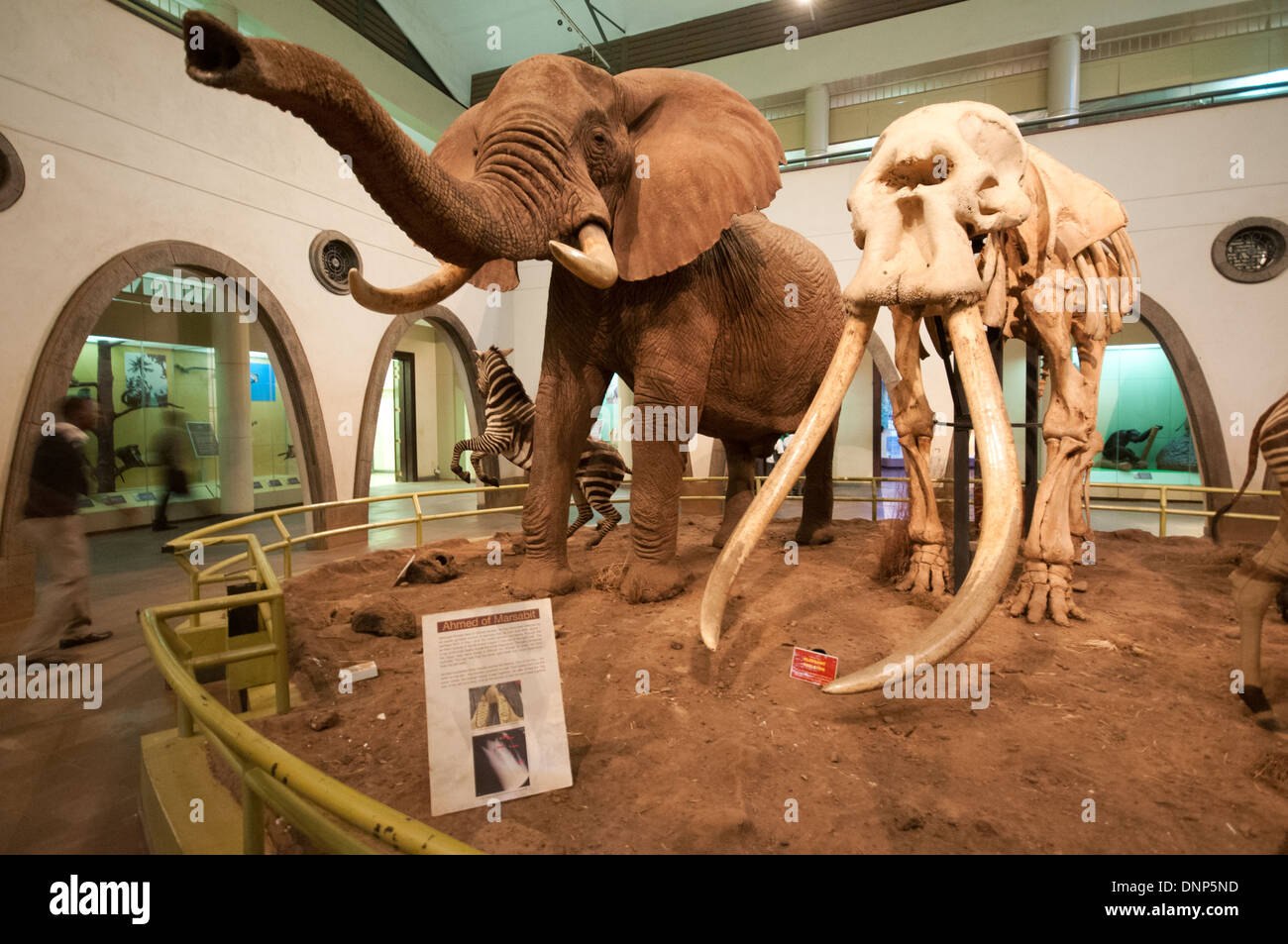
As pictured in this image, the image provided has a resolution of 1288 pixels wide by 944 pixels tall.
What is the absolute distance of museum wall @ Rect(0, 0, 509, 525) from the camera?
479 cm

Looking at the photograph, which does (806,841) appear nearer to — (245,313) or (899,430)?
(899,430)

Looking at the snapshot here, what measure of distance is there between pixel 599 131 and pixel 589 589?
2.55 m

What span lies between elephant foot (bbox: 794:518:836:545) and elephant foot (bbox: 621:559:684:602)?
1977mm

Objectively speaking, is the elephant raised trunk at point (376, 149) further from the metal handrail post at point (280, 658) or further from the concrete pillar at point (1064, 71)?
the concrete pillar at point (1064, 71)

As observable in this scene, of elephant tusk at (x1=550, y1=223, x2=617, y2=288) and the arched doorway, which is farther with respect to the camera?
the arched doorway

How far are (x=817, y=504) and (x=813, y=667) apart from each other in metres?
3.11

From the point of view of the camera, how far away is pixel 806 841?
169 cm

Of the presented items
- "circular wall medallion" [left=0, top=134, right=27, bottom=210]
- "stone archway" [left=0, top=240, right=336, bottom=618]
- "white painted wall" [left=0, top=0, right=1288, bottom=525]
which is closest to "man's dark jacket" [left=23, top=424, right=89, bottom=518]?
"stone archway" [left=0, top=240, right=336, bottom=618]

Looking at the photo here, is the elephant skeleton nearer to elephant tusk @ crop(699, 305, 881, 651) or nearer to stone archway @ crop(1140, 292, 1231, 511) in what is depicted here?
→ elephant tusk @ crop(699, 305, 881, 651)

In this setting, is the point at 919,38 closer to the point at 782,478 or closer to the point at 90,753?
the point at 782,478

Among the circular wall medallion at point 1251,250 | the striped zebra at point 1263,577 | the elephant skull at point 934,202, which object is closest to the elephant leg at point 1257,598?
the striped zebra at point 1263,577

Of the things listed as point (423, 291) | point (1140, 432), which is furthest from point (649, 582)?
point (1140, 432)

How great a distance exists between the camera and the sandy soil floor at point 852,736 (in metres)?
1.74
